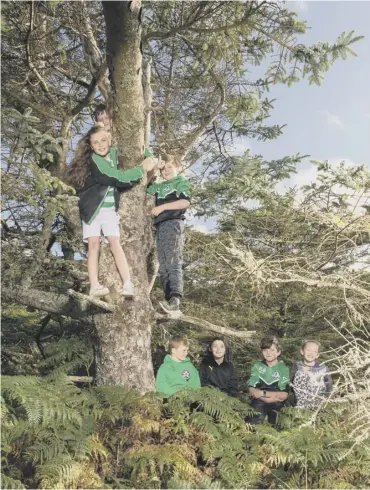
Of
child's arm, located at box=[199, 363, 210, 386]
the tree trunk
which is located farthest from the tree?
child's arm, located at box=[199, 363, 210, 386]

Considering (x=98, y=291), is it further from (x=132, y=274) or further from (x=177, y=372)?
(x=177, y=372)

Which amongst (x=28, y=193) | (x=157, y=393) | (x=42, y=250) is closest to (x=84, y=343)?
(x=42, y=250)

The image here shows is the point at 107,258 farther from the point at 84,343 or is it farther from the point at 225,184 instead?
the point at 225,184

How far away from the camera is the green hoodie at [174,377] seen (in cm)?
491

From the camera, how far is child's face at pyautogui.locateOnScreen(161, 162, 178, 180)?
4971mm

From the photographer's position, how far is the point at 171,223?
4980 mm

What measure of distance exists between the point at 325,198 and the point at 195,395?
9.82ft

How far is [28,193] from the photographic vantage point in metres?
4.58

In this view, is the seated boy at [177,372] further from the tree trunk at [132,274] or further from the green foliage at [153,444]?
the green foliage at [153,444]

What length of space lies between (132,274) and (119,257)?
32 cm

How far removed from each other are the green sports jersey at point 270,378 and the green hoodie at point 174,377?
2.42ft

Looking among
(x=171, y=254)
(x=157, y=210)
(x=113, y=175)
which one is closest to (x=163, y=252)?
(x=171, y=254)

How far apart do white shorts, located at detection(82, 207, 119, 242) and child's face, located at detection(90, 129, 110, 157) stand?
537 millimetres

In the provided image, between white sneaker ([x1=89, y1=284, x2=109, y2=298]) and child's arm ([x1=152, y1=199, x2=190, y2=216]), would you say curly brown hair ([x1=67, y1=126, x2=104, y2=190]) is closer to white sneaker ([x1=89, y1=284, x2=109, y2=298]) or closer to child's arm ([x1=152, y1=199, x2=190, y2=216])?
child's arm ([x1=152, y1=199, x2=190, y2=216])
